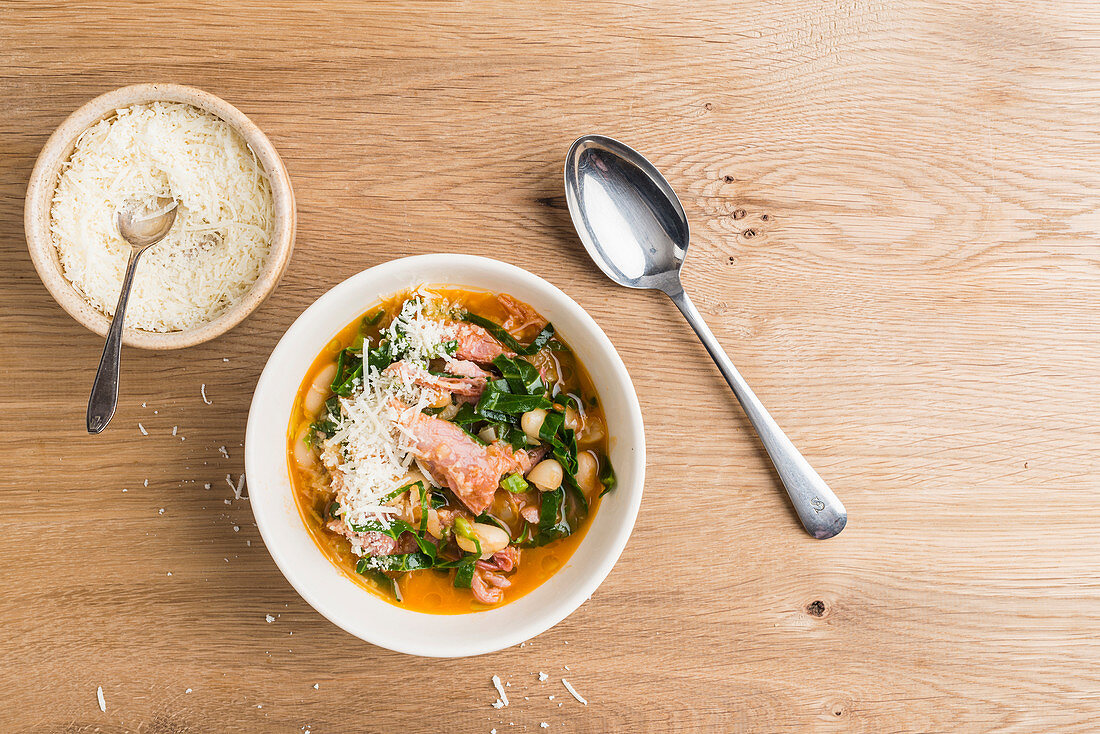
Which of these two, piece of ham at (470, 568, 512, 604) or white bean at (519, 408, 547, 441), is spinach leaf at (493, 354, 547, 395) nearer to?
white bean at (519, 408, 547, 441)

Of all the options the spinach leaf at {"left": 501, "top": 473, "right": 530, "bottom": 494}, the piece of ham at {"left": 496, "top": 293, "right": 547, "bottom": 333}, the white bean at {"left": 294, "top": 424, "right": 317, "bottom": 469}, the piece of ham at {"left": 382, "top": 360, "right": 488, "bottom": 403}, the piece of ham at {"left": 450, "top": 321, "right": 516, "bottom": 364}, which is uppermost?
the piece of ham at {"left": 496, "top": 293, "right": 547, "bottom": 333}

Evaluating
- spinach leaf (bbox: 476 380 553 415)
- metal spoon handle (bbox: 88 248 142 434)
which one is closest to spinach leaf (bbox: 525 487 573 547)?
spinach leaf (bbox: 476 380 553 415)

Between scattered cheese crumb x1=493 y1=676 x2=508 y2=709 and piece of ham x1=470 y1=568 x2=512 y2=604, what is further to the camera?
scattered cheese crumb x1=493 y1=676 x2=508 y2=709

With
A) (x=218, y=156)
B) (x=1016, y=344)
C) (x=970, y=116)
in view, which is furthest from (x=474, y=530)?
(x=970, y=116)

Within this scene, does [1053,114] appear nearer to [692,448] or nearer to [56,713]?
[692,448]

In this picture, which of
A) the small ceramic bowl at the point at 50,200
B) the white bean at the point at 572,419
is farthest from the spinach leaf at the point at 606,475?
the small ceramic bowl at the point at 50,200
